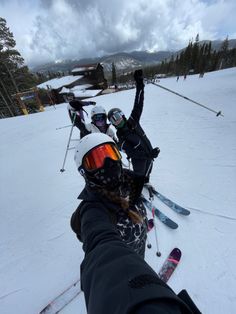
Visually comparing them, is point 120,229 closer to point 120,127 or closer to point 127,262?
point 127,262

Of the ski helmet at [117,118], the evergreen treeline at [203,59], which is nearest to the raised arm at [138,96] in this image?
the ski helmet at [117,118]

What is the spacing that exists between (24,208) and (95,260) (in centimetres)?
413

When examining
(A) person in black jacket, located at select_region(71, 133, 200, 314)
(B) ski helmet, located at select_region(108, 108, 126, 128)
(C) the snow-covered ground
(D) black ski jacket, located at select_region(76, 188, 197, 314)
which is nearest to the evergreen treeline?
(C) the snow-covered ground

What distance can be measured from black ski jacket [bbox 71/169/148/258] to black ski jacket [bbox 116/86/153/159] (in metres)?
1.70

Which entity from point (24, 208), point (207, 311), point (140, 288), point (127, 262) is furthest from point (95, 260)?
point (24, 208)

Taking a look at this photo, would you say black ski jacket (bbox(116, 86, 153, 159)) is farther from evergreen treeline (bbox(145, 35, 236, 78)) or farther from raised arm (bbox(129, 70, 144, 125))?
evergreen treeline (bbox(145, 35, 236, 78))

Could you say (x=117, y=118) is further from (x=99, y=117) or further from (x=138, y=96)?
(x=99, y=117)

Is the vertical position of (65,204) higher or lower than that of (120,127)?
lower

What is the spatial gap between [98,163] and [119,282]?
987 mm

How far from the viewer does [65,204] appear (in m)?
4.11

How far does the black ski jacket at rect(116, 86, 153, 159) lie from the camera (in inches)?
139

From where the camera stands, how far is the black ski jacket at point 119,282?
614 mm

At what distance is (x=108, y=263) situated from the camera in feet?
2.82

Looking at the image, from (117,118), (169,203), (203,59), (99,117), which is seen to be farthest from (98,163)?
(203,59)
